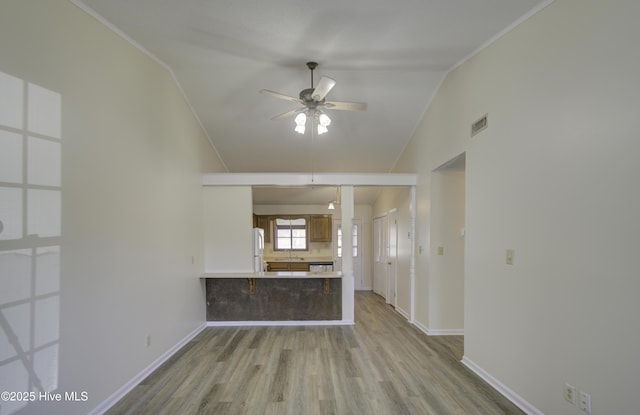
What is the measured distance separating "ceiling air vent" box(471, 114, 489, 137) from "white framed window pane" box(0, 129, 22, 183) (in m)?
3.75

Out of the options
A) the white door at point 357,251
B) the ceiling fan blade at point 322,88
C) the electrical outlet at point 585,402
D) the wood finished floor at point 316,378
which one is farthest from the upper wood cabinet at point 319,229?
the electrical outlet at point 585,402

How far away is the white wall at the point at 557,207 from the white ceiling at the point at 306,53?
537 millimetres

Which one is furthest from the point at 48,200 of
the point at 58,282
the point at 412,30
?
the point at 412,30

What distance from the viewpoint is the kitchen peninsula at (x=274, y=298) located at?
473 cm

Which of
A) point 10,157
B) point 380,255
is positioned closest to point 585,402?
point 10,157

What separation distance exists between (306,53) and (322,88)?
705 mm

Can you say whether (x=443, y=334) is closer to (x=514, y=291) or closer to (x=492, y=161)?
(x=514, y=291)

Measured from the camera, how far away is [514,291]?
2588mm

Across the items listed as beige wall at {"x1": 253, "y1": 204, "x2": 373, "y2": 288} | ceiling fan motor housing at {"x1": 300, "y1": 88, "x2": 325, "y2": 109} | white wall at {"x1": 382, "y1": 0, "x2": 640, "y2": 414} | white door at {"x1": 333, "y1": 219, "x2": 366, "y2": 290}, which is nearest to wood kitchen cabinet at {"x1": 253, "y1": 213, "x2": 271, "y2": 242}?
beige wall at {"x1": 253, "y1": 204, "x2": 373, "y2": 288}

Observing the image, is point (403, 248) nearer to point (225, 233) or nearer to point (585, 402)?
point (225, 233)

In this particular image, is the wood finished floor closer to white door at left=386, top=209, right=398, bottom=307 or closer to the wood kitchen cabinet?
white door at left=386, top=209, right=398, bottom=307

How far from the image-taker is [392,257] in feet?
19.4

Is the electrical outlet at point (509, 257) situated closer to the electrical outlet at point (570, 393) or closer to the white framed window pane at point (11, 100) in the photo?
the electrical outlet at point (570, 393)

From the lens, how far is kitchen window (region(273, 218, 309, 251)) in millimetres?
7793
